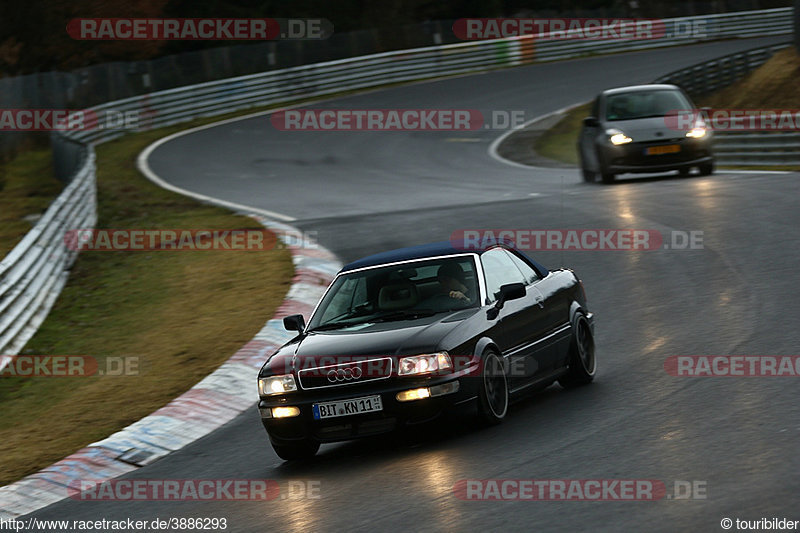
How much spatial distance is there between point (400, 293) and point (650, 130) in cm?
1320

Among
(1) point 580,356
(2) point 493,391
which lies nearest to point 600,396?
(1) point 580,356

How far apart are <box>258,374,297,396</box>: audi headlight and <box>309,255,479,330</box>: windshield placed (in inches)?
27.7

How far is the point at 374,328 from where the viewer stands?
855 centimetres

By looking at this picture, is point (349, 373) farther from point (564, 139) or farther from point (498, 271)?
point (564, 139)

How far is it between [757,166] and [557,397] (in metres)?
15.5

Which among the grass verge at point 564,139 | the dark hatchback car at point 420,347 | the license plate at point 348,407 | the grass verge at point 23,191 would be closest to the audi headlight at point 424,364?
the dark hatchback car at point 420,347

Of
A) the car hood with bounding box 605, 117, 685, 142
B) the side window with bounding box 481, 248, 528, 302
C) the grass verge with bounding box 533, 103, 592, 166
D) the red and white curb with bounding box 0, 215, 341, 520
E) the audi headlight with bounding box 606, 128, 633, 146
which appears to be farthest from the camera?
the grass verge with bounding box 533, 103, 592, 166

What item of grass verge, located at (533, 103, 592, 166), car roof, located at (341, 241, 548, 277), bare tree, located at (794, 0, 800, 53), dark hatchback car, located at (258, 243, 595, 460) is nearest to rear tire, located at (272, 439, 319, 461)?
dark hatchback car, located at (258, 243, 595, 460)

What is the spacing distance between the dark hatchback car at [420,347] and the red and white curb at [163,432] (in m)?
1.39

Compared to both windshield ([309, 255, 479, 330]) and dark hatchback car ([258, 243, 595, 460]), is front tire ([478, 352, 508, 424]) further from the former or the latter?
windshield ([309, 255, 479, 330])

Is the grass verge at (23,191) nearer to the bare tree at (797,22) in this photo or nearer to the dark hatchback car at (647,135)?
the dark hatchback car at (647,135)

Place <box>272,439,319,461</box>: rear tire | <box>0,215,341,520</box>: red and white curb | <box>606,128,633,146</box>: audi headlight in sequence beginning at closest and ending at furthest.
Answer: <box>272,439,319,461</box>: rear tire → <box>0,215,341,520</box>: red and white curb → <box>606,128,633,146</box>: audi headlight

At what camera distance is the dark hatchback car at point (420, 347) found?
316 inches

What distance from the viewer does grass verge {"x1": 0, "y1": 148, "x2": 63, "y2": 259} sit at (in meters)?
22.1
